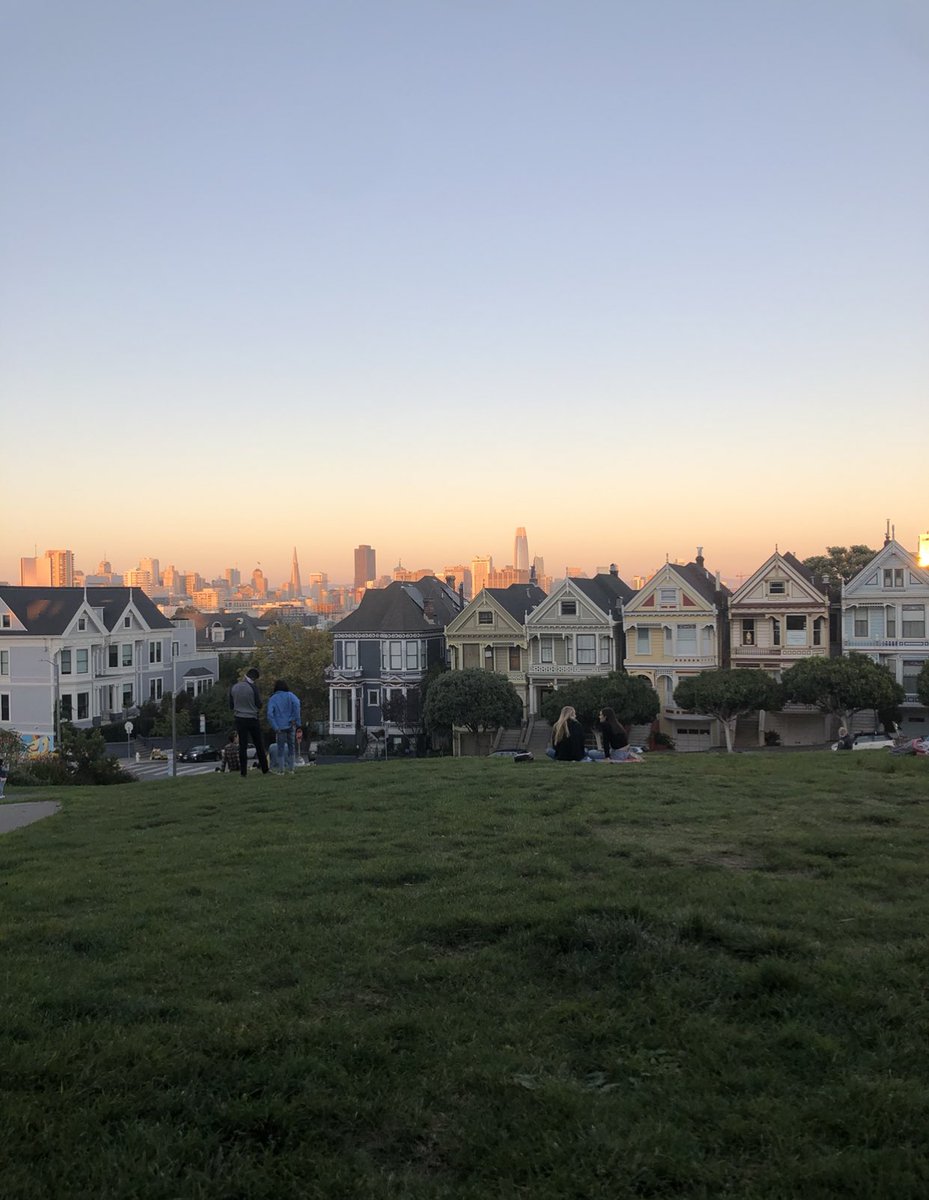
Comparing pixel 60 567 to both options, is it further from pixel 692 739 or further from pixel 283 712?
pixel 283 712

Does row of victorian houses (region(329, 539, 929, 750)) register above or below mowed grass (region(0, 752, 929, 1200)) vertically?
above

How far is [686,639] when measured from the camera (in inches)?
2288

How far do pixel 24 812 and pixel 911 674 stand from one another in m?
48.8

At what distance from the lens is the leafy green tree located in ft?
237

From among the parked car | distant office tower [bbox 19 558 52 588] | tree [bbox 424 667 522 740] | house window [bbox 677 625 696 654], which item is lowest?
the parked car

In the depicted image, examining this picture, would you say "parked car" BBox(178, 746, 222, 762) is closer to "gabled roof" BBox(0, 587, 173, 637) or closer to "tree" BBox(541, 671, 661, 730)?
"gabled roof" BBox(0, 587, 173, 637)

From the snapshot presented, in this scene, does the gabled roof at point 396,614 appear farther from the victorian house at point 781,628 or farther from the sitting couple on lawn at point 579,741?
the sitting couple on lawn at point 579,741

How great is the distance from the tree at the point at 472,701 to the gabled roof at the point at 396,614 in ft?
27.0

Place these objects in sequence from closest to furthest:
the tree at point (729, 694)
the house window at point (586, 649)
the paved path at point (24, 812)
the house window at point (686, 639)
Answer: the paved path at point (24, 812) → the tree at point (729, 694) → the house window at point (686, 639) → the house window at point (586, 649)

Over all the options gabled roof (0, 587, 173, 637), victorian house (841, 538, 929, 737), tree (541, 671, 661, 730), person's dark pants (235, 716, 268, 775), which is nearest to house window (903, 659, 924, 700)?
victorian house (841, 538, 929, 737)

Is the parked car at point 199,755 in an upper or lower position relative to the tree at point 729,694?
lower

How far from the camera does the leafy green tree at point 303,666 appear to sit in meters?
72.1

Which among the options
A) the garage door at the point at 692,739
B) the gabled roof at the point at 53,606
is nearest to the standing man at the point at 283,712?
the garage door at the point at 692,739

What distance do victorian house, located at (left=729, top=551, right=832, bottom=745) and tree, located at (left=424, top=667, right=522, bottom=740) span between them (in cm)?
1360
